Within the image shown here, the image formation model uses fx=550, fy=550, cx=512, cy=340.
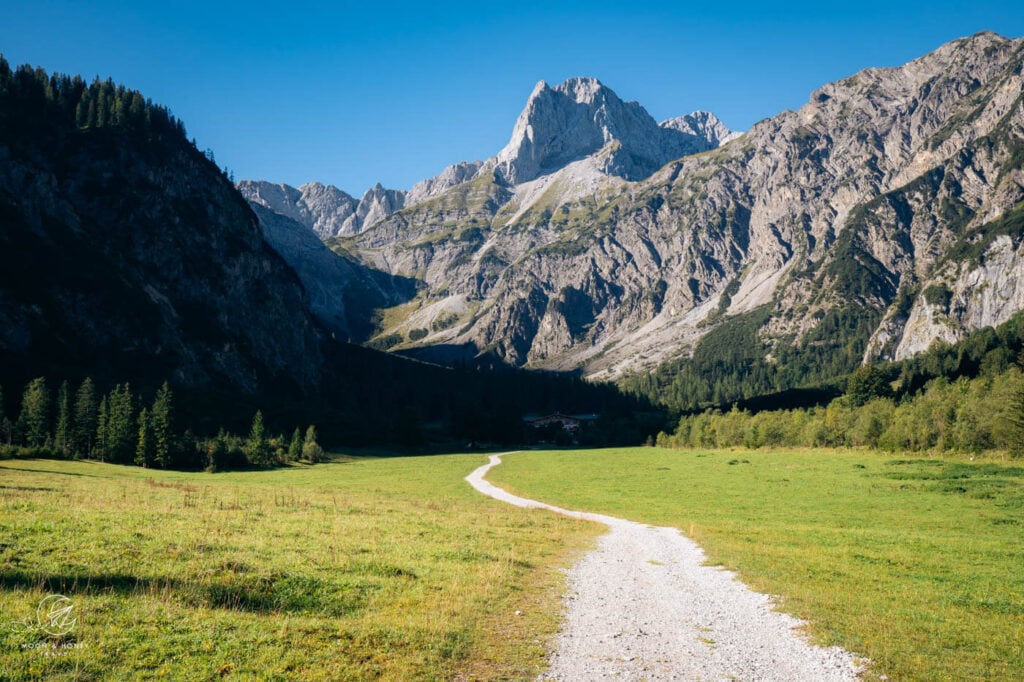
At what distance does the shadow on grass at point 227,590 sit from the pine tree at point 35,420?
98.0m

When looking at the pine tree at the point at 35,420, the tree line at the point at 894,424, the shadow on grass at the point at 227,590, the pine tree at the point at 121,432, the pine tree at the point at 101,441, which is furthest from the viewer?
the pine tree at the point at 121,432

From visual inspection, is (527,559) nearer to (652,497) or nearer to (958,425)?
(652,497)

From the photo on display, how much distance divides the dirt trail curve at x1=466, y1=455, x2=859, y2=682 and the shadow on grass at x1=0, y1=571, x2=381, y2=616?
6.99 m

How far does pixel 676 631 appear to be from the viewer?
16062 millimetres

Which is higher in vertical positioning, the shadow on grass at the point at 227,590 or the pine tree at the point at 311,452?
the shadow on grass at the point at 227,590

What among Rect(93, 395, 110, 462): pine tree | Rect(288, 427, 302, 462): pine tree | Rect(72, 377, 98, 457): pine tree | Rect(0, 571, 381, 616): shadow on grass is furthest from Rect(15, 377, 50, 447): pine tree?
Rect(0, 571, 381, 616): shadow on grass

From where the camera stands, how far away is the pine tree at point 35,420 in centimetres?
9031

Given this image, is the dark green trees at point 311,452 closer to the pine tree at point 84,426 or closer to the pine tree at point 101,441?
the pine tree at point 101,441

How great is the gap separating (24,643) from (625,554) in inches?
923

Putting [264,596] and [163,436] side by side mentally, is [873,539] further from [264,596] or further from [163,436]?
[163,436]

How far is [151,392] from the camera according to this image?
14888cm

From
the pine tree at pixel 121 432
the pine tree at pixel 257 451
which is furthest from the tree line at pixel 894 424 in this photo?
the pine tree at pixel 121 432

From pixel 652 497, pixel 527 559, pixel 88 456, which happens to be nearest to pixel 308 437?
pixel 88 456

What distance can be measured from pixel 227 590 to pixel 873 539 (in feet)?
114
